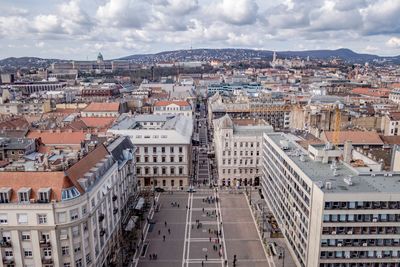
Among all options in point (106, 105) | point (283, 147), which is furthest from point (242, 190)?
point (106, 105)

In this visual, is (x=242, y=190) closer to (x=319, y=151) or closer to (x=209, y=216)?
(x=209, y=216)

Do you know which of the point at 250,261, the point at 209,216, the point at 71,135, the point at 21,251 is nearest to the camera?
the point at 21,251

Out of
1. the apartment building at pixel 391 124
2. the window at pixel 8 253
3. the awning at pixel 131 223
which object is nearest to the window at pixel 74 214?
the window at pixel 8 253

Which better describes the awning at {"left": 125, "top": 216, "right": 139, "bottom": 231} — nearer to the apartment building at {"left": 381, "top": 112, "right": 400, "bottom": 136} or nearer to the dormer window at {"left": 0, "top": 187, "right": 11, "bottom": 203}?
the dormer window at {"left": 0, "top": 187, "right": 11, "bottom": 203}

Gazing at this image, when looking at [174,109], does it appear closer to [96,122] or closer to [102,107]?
[102,107]

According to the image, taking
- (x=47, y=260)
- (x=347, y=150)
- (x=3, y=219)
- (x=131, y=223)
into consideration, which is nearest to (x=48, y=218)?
(x=3, y=219)
